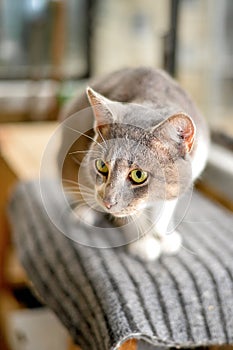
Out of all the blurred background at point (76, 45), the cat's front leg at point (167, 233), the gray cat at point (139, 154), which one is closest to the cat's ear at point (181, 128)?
the gray cat at point (139, 154)

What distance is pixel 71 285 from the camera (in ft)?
3.30

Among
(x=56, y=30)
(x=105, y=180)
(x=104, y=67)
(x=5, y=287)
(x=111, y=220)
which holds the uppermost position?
(x=105, y=180)

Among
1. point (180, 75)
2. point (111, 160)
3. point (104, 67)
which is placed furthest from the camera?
point (104, 67)

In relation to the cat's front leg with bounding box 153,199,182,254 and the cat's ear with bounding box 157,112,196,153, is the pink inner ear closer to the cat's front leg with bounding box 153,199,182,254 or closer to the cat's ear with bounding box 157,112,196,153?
the cat's ear with bounding box 157,112,196,153

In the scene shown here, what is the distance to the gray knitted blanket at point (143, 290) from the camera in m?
0.86

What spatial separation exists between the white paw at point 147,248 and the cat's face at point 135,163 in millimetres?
147

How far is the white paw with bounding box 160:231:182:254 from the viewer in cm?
97

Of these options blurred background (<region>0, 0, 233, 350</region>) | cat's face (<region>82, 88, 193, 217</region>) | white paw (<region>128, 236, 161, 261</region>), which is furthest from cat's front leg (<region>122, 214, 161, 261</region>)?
blurred background (<region>0, 0, 233, 350</region>)

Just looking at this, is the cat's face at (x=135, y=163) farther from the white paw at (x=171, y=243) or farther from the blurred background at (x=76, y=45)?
the blurred background at (x=76, y=45)

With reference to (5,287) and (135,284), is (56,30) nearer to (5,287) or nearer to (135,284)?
(5,287)

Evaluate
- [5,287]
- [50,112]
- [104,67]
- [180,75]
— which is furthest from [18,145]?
[104,67]

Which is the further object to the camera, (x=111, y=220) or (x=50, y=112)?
(x=50, y=112)

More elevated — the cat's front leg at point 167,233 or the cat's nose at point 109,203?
the cat's nose at point 109,203

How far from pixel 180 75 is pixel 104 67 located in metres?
0.83
